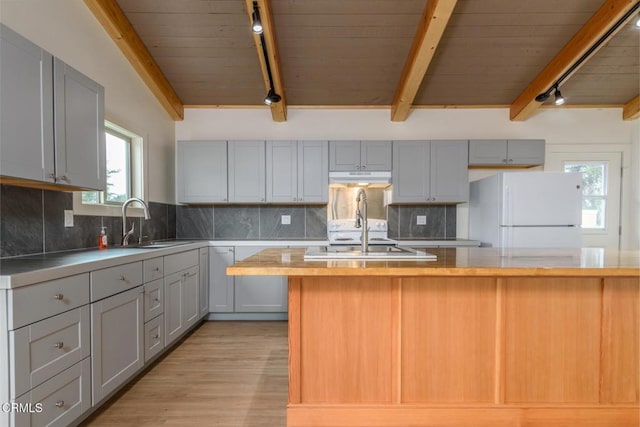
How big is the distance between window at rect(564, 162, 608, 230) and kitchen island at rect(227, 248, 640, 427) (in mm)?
3115

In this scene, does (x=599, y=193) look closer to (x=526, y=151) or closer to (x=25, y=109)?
(x=526, y=151)

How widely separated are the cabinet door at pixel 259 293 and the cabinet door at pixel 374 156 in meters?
1.63

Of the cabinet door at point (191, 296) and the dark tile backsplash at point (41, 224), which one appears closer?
the dark tile backsplash at point (41, 224)

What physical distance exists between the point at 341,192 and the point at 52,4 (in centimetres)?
306

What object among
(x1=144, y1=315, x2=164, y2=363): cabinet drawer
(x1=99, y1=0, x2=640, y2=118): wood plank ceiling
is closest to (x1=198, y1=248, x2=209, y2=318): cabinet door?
(x1=144, y1=315, x2=164, y2=363): cabinet drawer

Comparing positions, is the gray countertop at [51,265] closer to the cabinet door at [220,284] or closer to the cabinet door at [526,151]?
the cabinet door at [220,284]

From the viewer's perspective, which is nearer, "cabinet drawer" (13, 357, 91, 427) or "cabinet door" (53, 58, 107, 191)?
"cabinet drawer" (13, 357, 91, 427)

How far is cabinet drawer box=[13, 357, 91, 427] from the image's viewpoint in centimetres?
Result: 134

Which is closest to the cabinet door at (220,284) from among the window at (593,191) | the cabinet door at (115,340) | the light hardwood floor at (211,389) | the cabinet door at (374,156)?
the light hardwood floor at (211,389)

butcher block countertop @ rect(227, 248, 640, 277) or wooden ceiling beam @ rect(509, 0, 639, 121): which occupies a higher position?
wooden ceiling beam @ rect(509, 0, 639, 121)

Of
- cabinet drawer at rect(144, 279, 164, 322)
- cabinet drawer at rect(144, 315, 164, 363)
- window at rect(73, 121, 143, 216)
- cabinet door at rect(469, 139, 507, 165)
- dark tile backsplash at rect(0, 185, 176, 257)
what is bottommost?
cabinet drawer at rect(144, 315, 164, 363)

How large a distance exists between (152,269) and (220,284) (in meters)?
1.27

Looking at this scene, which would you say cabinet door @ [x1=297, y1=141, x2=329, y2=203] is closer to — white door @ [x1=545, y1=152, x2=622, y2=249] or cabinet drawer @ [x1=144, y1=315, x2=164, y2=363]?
cabinet drawer @ [x1=144, y1=315, x2=164, y2=363]

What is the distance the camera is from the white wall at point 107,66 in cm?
201
